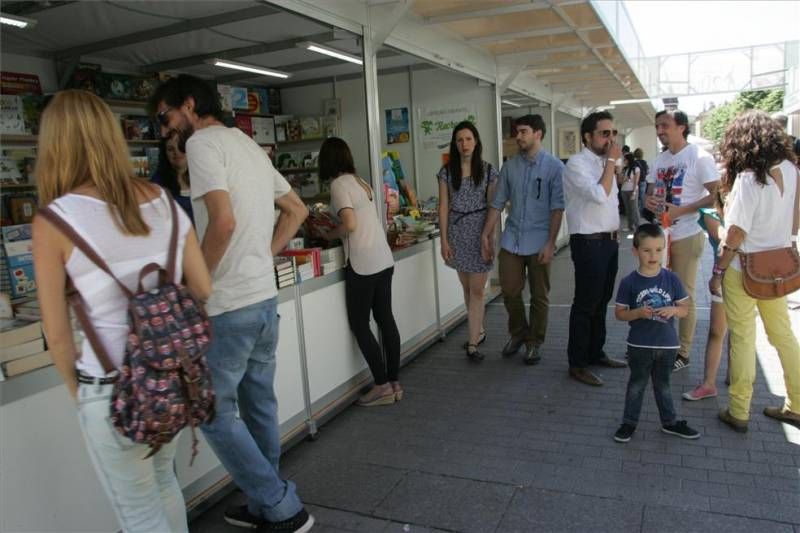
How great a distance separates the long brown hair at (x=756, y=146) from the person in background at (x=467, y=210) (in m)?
1.78

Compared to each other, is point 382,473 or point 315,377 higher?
point 315,377

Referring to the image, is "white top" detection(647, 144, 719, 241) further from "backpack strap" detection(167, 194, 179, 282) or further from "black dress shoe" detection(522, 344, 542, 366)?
"backpack strap" detection(167, 194, 179, 282)

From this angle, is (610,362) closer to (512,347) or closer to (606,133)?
(512,347)

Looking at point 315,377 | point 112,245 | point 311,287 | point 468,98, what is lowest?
point 315,377

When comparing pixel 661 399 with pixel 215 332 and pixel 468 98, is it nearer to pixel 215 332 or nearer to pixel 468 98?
pixel 215 332

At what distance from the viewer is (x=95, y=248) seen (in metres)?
1.56

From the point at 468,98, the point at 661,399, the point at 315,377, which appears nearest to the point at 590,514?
the point at 661,399

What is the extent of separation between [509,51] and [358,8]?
2984 mm

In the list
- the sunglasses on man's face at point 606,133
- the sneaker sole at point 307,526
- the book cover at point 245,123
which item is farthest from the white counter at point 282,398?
the book cover at point 245,123

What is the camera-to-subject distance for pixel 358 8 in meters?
3.87

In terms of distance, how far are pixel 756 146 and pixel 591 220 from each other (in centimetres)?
109

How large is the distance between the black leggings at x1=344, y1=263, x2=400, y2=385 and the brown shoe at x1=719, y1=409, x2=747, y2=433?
1.94m

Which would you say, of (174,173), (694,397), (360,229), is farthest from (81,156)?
(694,397)

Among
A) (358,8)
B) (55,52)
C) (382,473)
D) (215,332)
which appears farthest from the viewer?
(55,52)
